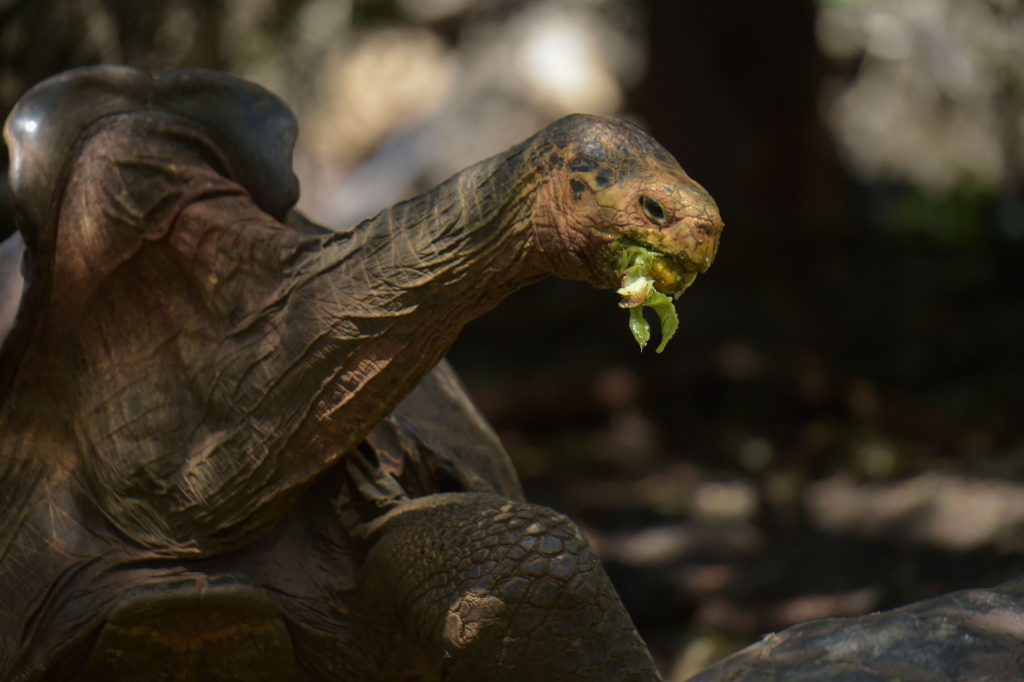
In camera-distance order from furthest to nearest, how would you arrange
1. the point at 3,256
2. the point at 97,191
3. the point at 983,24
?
1. the point at 983,24
2. the point at 3,256
3. the point at 97,191

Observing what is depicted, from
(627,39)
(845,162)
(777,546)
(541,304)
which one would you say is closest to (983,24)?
(845,162)

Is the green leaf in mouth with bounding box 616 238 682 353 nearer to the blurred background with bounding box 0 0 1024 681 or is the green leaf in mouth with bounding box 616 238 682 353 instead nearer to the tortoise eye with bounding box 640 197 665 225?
the tortoise eye with bounding box 640 197 665 225

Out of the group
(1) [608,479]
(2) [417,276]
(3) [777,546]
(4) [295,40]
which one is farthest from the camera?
(4) [295,40]

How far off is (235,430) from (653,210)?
852mm

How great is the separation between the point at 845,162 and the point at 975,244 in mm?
1730

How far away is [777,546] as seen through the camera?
19.4ft

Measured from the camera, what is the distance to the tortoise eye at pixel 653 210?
224cm

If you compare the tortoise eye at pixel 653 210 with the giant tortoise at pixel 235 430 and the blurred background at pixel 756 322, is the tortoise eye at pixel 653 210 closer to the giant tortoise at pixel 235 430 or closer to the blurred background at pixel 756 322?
the giant tortoise at pixel 235 430

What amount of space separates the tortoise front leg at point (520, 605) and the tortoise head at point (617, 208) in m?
0.47

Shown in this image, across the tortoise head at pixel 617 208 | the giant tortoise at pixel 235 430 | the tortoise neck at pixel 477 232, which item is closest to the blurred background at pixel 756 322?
the giant tortoise at pixel 235 430

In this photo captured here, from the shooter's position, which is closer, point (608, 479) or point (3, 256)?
point (3, 256)

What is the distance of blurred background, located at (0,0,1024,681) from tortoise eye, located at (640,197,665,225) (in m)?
2.69

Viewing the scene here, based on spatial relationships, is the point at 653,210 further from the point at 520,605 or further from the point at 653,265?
the point at 520,605

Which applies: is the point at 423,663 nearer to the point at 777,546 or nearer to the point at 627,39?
the point at 777,546
